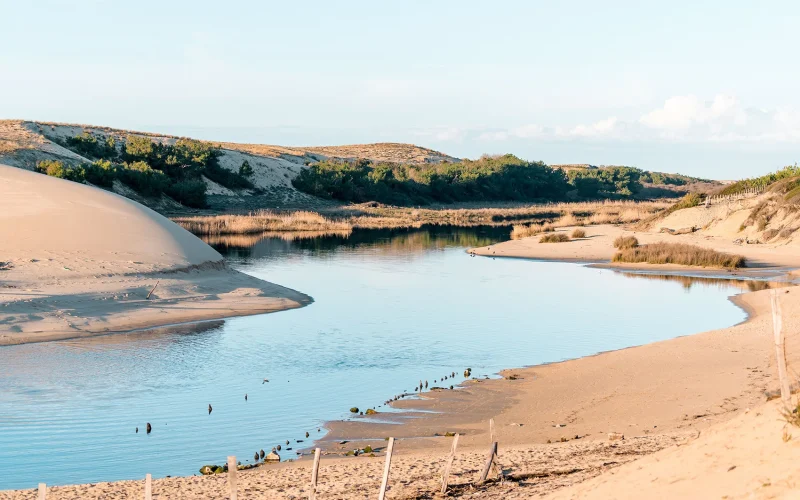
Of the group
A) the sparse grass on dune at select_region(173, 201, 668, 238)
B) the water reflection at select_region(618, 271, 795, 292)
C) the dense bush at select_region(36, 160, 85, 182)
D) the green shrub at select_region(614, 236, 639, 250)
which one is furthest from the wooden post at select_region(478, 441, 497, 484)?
the dense bush at select_region(36, 160, 85, 182)

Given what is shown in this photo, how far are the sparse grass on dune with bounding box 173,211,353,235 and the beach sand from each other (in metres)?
22.2

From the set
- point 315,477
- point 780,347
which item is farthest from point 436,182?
point 780,347

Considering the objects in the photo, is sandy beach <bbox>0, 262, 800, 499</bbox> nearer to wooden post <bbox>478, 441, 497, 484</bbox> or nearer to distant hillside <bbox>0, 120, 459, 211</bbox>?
wooden post <bbox>478, 441, 497, 484</bbox>

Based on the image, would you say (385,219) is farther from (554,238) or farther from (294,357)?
(294,357)

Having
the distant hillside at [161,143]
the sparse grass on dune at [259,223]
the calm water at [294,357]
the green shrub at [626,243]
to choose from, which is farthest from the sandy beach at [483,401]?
the distant hillside at [161,143]

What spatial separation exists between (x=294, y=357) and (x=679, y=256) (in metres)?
23.1

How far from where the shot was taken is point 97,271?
2388 cm

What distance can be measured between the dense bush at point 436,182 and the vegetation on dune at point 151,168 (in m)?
7.71

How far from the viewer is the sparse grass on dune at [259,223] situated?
52.1 meters

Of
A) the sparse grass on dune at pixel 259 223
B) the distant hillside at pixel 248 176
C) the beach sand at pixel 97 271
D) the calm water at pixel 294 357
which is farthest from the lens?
the distant hillside at pixel 248 176

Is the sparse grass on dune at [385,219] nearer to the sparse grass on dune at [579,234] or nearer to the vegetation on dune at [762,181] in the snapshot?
the sparse grass on dune at [579,234]

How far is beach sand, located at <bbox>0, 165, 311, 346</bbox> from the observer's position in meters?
20.7

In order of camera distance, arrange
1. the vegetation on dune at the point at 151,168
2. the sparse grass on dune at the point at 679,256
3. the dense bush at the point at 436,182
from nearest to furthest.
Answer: the sparse grass on dune at the point at 679,256, the vegetation on dune at the point at 151,168, the dense bush at the point at 436,182

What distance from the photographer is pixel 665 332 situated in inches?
855
